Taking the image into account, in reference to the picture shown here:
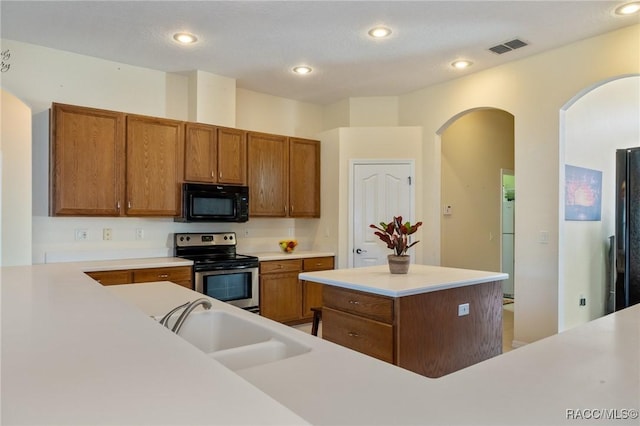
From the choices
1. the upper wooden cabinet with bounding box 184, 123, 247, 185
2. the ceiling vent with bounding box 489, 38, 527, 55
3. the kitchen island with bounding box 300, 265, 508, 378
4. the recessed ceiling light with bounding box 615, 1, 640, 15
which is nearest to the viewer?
the kitchen island with bounding box 300, 265, 508, 378

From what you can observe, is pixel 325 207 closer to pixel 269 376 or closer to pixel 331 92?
pixel 331 92

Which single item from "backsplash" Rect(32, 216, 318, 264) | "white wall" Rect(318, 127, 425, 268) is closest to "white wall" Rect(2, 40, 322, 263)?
"backsplash" Rect(32, 216, 318, 264)

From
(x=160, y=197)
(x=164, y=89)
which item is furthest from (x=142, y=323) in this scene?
(x=164, y=89)

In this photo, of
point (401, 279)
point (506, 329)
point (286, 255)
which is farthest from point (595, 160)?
point (286, 255)

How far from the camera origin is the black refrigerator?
13.0 feet

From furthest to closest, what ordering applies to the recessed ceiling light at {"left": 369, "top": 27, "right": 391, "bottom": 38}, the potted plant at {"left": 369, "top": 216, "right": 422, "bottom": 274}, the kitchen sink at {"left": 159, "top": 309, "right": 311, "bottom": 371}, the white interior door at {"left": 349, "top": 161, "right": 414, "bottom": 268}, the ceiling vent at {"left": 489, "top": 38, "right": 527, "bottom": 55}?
1. the white interior door at {"left": 349, "top": 161, "right": 414, "bottom": 268}
2. the ceiling vent at {"left": 489, "top": 38, "right": 527, "bottom": 55}
3. the recessed ceiling light at {"left": 369, "top": 27, "right": 391, "bottom": 38}
4. the potted plant at {"left": 369, "top": 216, "right": 422, "bottom": 274}
5. the kitchen sink at {"left": 159, "top": 309, "right": 311, "bottom": 371}

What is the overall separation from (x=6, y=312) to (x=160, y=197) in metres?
2.82

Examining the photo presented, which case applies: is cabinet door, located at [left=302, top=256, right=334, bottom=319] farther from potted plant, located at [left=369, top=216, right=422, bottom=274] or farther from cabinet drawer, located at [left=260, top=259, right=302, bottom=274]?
potted plant, located at [left=369, top=216, right=422, bottom=274]

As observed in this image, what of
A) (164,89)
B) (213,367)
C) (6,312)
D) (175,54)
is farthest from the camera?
(164,89)

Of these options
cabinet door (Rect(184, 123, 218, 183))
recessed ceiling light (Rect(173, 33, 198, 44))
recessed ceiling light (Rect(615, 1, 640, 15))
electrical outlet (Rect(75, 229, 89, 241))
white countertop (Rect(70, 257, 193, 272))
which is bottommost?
white countertop (Rect(70, 257, 193, 272))

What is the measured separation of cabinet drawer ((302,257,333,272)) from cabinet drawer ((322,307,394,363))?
72.2 inches

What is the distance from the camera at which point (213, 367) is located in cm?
78

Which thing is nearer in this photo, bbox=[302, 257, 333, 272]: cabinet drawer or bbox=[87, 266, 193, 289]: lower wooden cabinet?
bbox=[87, 266, 193, 289]: lower wooden cabinet

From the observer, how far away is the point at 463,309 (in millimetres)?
2752
